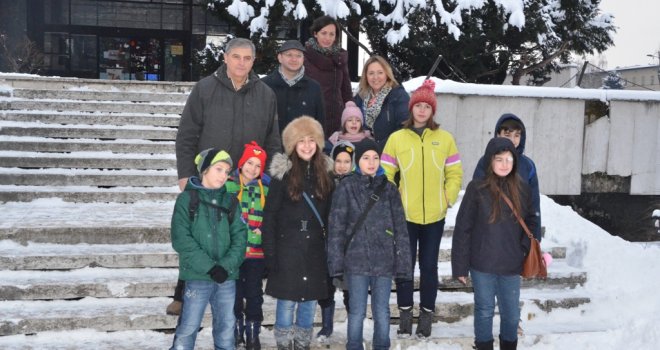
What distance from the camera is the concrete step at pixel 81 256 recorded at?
4957 mm

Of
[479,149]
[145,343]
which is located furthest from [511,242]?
[479,149]

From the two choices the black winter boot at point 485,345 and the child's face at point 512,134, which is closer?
the black winter boot at point 485,345

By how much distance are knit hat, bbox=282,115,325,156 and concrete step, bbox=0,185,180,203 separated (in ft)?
10.3

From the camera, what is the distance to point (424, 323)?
4.59 m

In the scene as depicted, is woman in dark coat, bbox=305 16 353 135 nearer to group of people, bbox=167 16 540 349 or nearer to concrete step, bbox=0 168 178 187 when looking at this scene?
group of people, bbox=167 16 540 349

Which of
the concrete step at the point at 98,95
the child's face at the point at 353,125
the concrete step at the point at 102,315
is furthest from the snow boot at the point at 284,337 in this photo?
the concrete step at the point at 98,95

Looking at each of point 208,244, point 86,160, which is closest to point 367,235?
point 208,244

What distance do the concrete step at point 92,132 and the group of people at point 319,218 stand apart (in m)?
4.10

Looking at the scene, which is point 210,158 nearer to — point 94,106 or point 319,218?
point 319,218

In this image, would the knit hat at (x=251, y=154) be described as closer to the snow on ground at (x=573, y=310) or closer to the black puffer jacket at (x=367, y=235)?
the black puffer jacket at (x=367, y=235)

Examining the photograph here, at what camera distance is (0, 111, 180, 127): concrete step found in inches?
323

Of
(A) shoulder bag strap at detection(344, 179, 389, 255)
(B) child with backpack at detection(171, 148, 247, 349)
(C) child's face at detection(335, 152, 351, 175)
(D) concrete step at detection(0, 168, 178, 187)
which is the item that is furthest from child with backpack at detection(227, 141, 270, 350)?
(D) concrete step at detection(0, 168, 178, 187)

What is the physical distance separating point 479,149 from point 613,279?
2843mm

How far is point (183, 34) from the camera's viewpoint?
17641 mm
